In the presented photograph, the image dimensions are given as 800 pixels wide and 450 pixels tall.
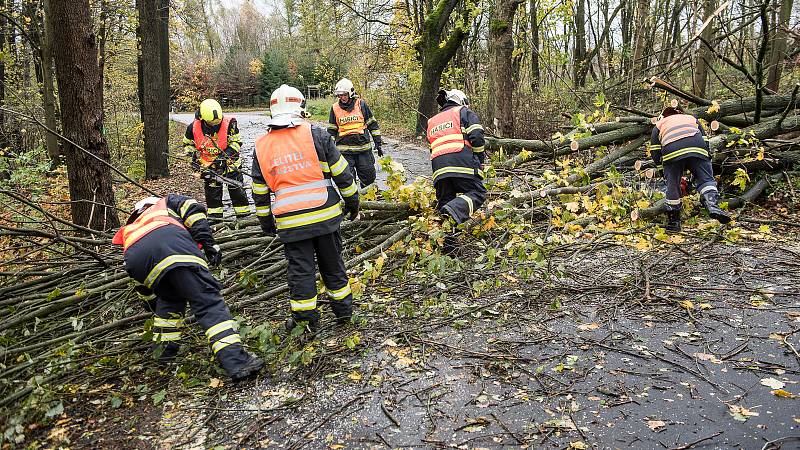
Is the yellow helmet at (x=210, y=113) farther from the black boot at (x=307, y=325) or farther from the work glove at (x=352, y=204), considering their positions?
the black boot at (x=307, y=325)

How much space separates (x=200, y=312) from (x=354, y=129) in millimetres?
4578

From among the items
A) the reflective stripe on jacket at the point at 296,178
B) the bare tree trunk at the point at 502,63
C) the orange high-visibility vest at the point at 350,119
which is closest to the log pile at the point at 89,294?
the reflective stripe on jacket at the point at 296,178

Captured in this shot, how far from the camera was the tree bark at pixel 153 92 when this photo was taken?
11603 millimetres

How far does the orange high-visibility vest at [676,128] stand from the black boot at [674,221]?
0.76m

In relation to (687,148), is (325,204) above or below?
below

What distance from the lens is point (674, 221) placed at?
19.0 feet

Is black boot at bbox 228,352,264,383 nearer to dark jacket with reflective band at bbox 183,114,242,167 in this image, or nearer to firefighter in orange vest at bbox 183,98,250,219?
firefighter in orange vest at bbox 183,98,250,219

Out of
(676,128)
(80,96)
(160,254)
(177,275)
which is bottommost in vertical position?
(177,275)

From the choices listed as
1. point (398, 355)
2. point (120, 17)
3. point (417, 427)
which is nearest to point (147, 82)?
point (120, 17)

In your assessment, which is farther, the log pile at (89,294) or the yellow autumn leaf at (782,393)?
the log pile at (89,294)

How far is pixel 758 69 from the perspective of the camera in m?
6.28

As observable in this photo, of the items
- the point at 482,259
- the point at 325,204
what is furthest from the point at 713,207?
the point at 325,204

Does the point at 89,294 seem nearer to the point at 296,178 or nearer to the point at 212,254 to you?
the point at 212,254

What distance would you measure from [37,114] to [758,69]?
54.9 ft
